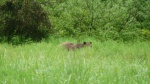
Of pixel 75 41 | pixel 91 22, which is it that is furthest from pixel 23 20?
pixel 91 22

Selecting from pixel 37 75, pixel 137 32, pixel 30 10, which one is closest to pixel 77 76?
pixel 37 75

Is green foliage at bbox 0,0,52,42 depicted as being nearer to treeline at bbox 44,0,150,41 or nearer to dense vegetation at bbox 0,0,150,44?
dense vegetation at bbox 0,0,150,44

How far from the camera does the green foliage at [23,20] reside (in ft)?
40.2

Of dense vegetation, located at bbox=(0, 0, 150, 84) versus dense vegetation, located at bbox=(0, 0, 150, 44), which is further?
dense vegetation, located at bbox=(0, 0, 150, 44)

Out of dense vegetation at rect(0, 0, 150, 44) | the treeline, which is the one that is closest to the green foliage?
dense vegetation at rect(0, 0, 150, 44)

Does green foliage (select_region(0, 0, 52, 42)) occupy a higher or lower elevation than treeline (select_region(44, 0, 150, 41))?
higher

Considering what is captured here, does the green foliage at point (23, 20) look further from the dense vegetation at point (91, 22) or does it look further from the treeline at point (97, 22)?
the treeline at point (97, 22)

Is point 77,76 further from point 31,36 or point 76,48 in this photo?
point 31,36

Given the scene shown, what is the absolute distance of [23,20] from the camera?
1218cm

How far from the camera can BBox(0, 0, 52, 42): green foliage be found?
12258mm

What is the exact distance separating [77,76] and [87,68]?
1.28ft

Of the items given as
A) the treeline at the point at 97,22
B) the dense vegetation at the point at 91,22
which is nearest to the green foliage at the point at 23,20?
the dense vegetation at the point at 91,22

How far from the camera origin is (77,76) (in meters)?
3.90

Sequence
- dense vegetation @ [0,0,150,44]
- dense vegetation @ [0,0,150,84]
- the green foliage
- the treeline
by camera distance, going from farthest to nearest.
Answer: the treeline < dense vegetation @ [0,0,150,44] < the green foliage < dense vegetation @ [0,0,150,84]
